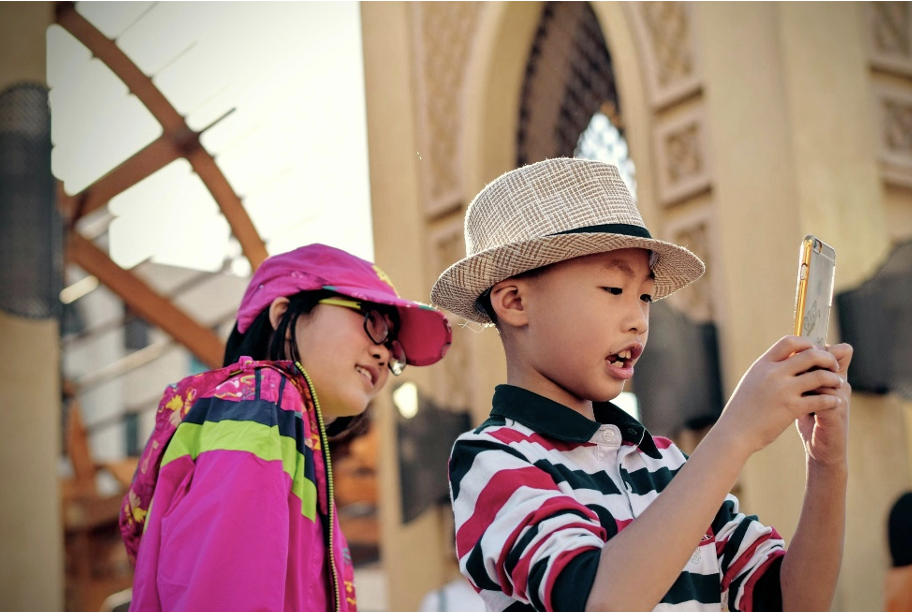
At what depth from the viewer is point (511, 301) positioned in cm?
→ 177

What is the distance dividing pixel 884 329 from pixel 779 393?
3.24 metres

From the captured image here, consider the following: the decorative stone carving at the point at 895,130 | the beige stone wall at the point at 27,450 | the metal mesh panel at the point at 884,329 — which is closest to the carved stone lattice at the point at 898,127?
the decorative stone carving at the point at 895,130

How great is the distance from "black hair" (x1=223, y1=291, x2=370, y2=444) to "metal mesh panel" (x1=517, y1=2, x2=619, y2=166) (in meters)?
3.97

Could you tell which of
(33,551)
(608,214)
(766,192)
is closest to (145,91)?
(33,551)

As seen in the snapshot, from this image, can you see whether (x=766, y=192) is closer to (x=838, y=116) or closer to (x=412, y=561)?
(x=838, y=116)

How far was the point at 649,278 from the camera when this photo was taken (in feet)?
5.73

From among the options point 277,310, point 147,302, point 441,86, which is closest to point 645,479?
point 277,310

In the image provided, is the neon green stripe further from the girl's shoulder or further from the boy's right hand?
the boy's right hand

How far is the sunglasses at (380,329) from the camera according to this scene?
8.26 feet

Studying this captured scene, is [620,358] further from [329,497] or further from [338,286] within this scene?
[338,286]

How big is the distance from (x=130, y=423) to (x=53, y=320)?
7350 millimetres

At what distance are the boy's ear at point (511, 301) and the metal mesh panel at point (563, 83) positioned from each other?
463 centimetres

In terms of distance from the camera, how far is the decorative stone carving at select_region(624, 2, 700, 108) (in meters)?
5.09

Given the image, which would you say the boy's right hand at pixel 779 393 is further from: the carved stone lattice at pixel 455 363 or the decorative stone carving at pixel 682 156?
the carved stone lattice at pixel 455 363
